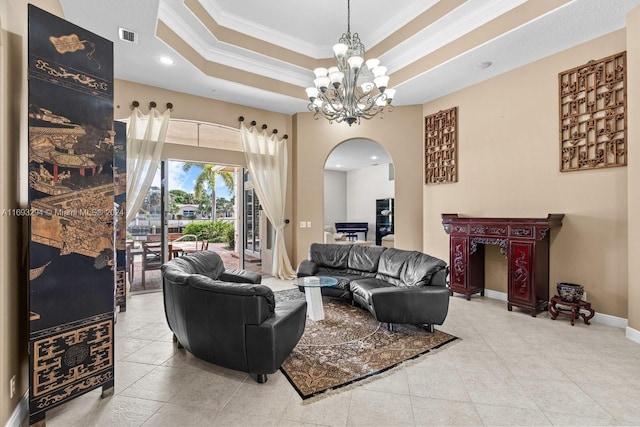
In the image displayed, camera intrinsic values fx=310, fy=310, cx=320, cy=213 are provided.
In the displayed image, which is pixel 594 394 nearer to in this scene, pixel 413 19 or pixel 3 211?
pixel 3 211

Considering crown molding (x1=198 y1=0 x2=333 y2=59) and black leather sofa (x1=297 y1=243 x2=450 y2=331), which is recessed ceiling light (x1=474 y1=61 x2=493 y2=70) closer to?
crown molding (x1=198 y1=0 x2=333 y2=59)

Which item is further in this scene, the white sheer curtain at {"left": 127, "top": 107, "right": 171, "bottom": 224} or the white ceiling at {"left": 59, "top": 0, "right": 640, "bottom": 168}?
the white sheer curtain at {"left": 127, "top": 107, "right": 171, "bottom": 224}

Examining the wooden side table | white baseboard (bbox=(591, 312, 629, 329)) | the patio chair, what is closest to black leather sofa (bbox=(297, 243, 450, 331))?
the wooden side table

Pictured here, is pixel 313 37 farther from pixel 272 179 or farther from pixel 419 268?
pixel 419 268

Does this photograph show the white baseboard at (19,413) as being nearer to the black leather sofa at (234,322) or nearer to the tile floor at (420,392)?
the tile floor at (420,392)

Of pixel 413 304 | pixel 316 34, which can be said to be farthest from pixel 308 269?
Result: pixel 316 34

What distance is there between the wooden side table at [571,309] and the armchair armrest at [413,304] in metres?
1.69

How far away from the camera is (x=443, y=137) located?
18.7 feet

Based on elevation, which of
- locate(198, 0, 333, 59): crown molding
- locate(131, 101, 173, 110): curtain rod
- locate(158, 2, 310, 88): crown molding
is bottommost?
locate(131, 101, 173, 110): curtain rod

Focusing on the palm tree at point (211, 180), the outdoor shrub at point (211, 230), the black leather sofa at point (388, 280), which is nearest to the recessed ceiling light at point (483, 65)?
the black leather sofa at point (388, 280)

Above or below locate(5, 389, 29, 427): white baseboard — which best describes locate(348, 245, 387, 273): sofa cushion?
above

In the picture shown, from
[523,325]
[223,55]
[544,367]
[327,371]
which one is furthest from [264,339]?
[223,55]

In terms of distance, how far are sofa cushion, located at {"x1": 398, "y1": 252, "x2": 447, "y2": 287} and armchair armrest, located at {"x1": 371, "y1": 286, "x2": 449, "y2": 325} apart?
23cm

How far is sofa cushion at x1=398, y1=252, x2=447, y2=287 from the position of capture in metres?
3.70
